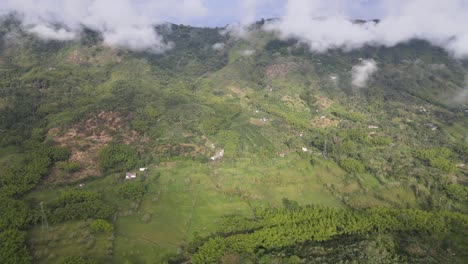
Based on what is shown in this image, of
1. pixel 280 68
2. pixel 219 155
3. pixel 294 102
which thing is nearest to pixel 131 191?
pixel 219 155

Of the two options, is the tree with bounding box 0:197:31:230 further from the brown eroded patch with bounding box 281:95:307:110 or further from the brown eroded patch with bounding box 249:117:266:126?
the brown eroded patch with bounding box 281:95:307:110

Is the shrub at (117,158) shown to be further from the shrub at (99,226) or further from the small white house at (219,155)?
the shrub at (99,226)

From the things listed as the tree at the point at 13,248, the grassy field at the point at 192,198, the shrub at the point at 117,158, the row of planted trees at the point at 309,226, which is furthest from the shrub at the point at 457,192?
the tree at the point at 13,248

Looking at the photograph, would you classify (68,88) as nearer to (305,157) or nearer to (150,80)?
(150,80)

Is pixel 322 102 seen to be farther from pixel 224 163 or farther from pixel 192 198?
pixel 192 198

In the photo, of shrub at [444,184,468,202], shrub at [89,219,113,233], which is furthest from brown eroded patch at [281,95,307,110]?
shrub at [89,219,113,233]

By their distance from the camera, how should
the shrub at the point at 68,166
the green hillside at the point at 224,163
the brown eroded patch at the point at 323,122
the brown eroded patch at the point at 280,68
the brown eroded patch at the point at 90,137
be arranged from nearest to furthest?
the green hillside at the point at 224,163 < the shrub at the point at 68,166 < the brown eroded patch at the point at 90,137 < the brown eroded patch at the point at 323,122 < the brown eroded patch at the point at 280,68
